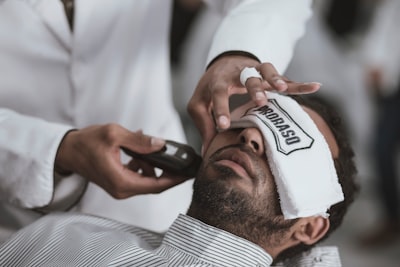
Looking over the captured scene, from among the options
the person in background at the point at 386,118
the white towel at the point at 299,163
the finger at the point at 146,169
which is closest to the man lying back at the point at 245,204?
the white towel at the point at 299,163

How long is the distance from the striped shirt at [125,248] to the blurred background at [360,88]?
1.74 m

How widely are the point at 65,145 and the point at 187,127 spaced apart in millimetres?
2570

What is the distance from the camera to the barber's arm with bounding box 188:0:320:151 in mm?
1144

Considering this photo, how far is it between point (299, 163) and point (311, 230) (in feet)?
0.63

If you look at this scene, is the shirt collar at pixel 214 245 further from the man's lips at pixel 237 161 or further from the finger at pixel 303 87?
the finger at pixel 303 87

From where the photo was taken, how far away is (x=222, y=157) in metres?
1.19

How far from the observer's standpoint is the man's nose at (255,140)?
1161 mm

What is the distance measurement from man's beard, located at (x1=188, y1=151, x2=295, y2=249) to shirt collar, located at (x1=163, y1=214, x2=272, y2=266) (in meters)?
0.02

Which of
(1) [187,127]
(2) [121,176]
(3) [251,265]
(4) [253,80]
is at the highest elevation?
(4) [253,80]

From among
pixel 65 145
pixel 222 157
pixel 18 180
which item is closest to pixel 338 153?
pixel 222 157

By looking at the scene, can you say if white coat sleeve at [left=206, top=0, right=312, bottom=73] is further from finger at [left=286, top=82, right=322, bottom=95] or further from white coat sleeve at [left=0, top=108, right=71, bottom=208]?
white coat sleeve at [left=0, top=108, right=71, bottom=208]

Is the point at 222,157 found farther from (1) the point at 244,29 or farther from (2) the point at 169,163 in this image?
(1) the point at 244,29

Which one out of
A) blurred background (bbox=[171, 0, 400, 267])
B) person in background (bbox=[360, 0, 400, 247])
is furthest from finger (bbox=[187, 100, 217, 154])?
person in background (bbox=[360, 0, 400, 247])

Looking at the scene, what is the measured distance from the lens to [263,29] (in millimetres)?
1395
